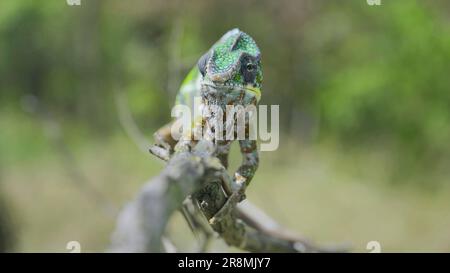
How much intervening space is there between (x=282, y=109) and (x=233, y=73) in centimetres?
926

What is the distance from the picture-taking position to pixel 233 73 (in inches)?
65.6

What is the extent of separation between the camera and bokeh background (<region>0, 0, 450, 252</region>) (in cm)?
825

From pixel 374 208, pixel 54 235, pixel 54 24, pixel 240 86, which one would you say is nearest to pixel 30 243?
pixel 54 235

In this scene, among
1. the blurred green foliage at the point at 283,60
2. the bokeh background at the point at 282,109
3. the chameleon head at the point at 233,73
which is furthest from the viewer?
the blurred green foliage at the point at 283,60

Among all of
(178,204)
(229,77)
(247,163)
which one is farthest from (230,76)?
(178,204)

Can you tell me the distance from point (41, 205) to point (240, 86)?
27.3ft

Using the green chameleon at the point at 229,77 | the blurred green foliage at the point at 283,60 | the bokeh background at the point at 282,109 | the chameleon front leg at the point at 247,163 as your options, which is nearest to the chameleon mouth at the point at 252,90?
the green chameleon at the point at 229,77

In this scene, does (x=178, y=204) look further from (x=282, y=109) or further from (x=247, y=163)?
(x=282, y=109)

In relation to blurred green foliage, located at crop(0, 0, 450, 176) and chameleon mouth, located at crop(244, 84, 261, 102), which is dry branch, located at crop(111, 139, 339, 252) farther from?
blurred green foliage, located at crop(0, 0, 450, 176)

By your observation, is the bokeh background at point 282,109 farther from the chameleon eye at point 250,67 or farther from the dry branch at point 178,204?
the dry branch at point 178,204

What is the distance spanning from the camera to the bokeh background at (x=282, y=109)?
8250 mm

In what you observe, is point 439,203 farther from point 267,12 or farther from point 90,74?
point 90,74

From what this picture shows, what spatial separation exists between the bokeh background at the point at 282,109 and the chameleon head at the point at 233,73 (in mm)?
4568

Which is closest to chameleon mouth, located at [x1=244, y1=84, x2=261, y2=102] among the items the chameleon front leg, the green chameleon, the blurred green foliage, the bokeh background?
the green chameleon
